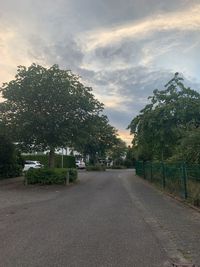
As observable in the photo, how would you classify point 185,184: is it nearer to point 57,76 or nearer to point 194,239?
point 194,239

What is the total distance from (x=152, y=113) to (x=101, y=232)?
19.8m

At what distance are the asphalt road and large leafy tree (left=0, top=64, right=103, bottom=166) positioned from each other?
1255 cm

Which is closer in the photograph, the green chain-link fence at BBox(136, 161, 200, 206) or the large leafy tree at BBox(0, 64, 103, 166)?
the green chain-link fence at BBox(136, 161, 200, 206)

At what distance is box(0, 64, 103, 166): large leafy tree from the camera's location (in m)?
27.8

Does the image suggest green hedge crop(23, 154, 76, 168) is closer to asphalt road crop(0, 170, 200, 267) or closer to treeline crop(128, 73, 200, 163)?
treeline crop(128, 73, 200, 163)

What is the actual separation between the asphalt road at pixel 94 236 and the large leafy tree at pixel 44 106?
12547 mm

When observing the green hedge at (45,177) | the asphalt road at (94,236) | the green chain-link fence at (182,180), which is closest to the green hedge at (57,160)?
the green hedge at (45,177)

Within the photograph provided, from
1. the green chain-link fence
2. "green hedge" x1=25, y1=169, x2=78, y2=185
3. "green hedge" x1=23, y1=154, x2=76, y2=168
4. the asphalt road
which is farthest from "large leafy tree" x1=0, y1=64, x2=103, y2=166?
"green hedge" x1=23, y1=154, x2=76, y2=168

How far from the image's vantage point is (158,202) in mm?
17578

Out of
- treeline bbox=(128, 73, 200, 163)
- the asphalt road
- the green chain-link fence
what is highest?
treeline bbox=(128, 73, 200, 163)

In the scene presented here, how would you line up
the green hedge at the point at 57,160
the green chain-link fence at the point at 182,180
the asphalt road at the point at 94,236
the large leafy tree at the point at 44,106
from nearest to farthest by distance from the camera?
1. the asphalt road at the point at 94,236
2. the green chain-link fence at the point at 182,180
3. the large leafy tree at the point at 44,106
4. the green hedge at the point at 57,160

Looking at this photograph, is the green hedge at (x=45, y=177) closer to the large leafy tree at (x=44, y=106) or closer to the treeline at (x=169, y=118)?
the large leafy tree at (x=44, y=106)

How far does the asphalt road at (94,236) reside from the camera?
7275 millimetres

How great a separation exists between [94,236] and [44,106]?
19593 millimetres
